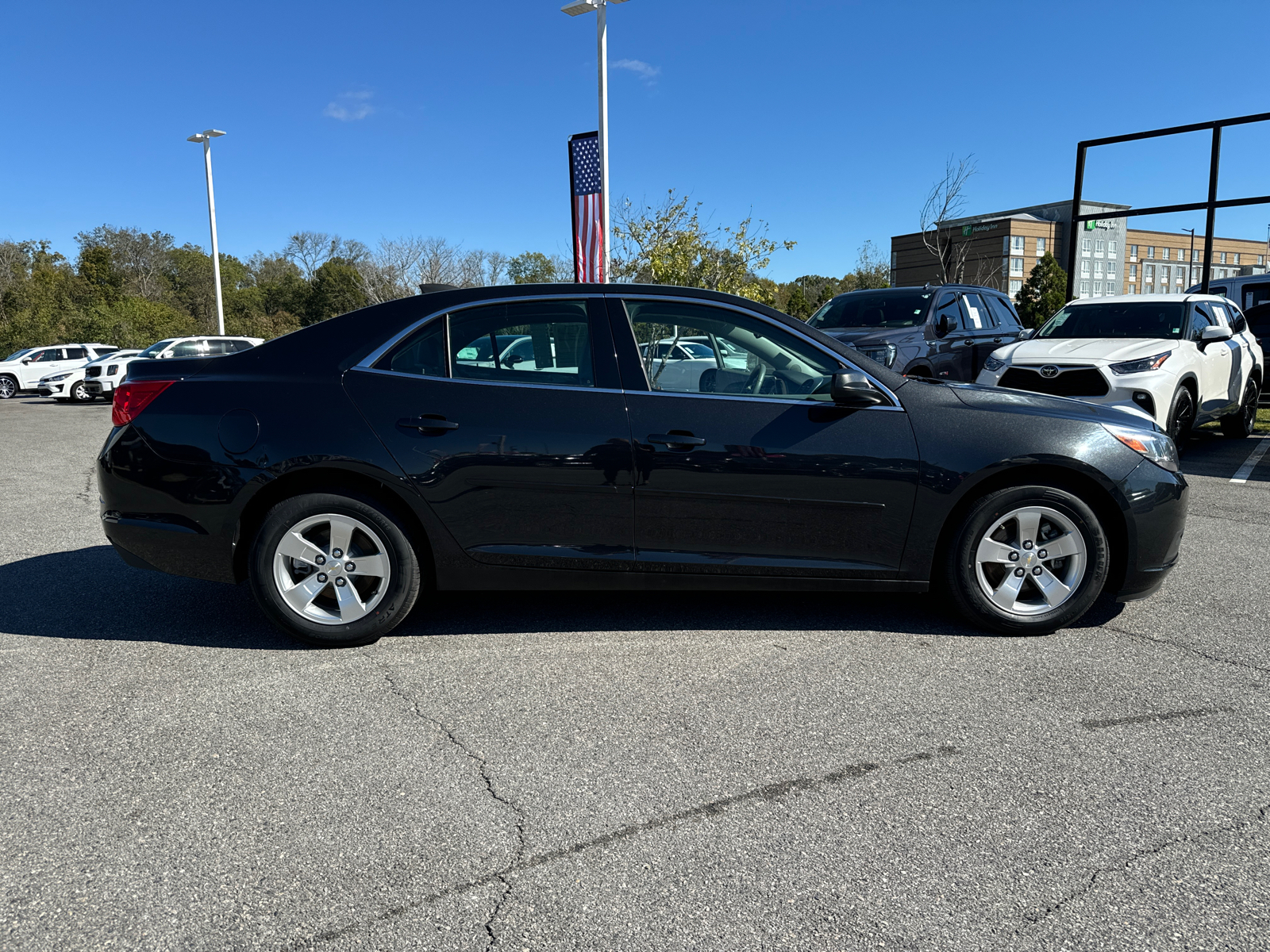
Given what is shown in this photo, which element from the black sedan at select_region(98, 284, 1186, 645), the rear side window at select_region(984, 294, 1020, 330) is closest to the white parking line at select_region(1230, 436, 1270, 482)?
the rear side window at select_region(984, 294, 1020, 330)

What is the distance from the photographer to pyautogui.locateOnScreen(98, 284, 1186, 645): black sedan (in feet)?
13.6

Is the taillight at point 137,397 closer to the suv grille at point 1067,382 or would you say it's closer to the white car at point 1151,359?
the white car at point 1151,359

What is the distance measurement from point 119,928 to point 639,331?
299cm

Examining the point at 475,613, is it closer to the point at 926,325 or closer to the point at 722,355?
the point at 722,355

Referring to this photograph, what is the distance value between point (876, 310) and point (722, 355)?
8201mm

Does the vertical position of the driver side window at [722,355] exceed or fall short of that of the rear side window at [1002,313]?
it falls short

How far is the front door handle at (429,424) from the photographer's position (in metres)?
4.13

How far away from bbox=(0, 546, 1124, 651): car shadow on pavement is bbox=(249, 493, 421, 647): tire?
23 cm

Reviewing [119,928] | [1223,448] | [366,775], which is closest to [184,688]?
[366,775]

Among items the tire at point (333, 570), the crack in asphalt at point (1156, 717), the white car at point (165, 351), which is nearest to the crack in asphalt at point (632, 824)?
the crack in asphalt at point (1156, 717)

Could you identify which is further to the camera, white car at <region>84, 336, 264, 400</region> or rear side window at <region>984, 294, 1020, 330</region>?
white car at <region>84, 336, 264, 400</region>

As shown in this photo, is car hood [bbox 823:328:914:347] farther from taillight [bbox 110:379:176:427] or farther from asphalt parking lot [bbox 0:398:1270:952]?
taillight [bbox 110:379:176:427]

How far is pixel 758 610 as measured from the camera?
189 inches

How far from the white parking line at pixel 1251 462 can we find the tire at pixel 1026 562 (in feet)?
19.8
